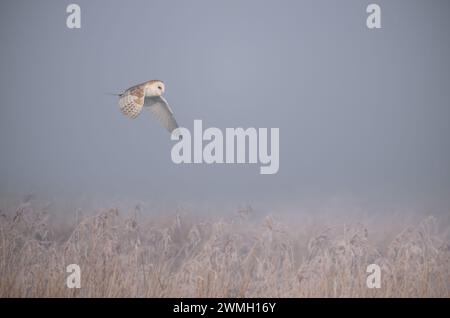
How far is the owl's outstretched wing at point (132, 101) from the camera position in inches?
203

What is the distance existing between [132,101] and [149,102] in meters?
0.14

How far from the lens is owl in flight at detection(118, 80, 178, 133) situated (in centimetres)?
516

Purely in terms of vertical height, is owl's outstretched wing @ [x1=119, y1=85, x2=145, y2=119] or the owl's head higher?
the owl's head

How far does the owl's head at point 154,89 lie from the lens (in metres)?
5.16

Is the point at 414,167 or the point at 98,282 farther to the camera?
the point at 414,167

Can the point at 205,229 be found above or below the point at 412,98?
below

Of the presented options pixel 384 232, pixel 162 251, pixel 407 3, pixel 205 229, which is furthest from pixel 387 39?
pixel 162 251

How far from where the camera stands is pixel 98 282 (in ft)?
14.2

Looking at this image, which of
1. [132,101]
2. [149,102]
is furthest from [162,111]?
[132,101]

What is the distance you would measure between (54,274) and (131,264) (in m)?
0.49

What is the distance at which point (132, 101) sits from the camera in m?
5.18

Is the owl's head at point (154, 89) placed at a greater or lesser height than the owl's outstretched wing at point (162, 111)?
greater
